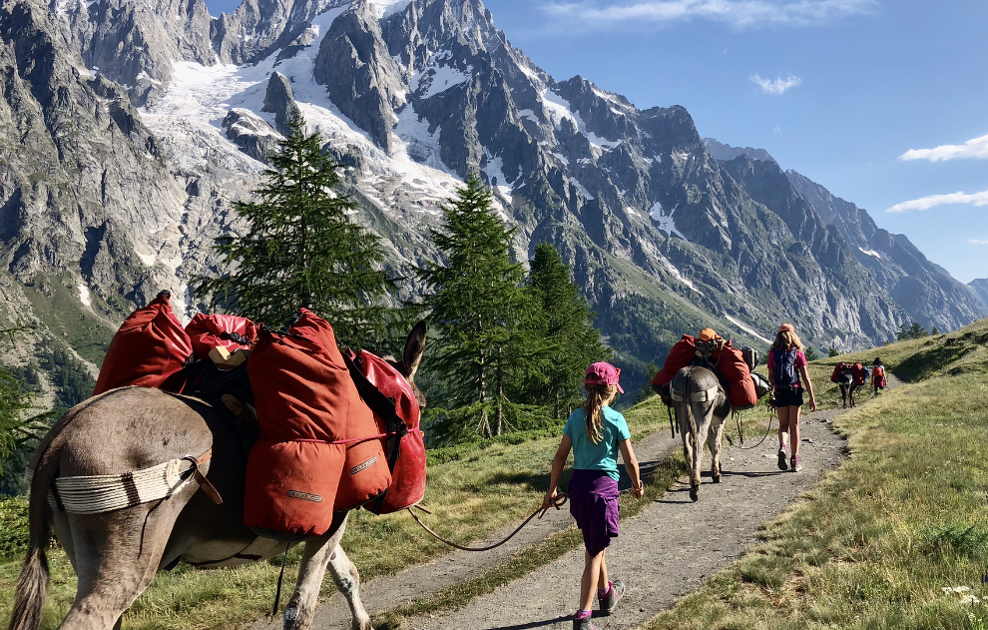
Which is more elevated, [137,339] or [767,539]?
[137,339]

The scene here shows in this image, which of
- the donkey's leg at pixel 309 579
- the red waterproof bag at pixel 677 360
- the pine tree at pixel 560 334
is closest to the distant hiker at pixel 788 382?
the red waterproof bag at pixel 677 360

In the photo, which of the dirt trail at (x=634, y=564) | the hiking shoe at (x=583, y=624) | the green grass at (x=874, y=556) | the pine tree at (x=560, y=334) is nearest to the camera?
the green grass at (x=874, y=556)

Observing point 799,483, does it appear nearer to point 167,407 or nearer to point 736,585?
point 736,585

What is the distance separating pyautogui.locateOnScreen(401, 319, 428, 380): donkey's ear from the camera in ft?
17.4

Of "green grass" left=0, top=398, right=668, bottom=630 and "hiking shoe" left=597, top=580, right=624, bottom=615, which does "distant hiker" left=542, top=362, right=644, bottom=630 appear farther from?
Result: "green grass" left=0, top=398, right=668, bottom=630

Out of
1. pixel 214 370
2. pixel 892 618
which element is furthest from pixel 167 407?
pixel 892 618

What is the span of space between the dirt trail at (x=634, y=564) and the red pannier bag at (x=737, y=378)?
1.57 meters

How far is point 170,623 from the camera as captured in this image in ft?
19.0

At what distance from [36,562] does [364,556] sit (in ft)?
16.2

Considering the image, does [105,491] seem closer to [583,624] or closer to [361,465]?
[361,465]

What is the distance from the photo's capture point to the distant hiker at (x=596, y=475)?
514 centimetres

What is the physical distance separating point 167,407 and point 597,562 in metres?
4.05

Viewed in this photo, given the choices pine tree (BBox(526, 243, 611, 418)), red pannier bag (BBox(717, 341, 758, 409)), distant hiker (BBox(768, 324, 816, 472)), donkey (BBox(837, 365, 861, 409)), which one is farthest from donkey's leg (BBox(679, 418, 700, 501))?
pine tree (BBox(526, 243, 611, 418))

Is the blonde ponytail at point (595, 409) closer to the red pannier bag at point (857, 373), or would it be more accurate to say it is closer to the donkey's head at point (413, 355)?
the donkey's head at point (413, 355)
